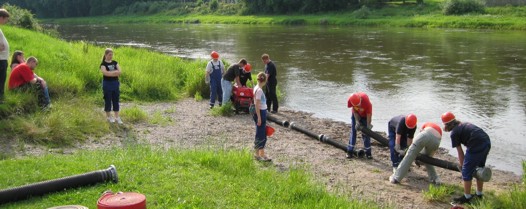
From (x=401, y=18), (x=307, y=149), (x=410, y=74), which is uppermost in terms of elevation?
(x=401, y=18)

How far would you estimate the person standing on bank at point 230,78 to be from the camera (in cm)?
1391

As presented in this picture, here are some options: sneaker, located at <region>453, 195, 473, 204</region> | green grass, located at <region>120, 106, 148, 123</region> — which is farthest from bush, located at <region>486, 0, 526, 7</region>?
sneaker, located at <region>453, 195, 473, 204</region>

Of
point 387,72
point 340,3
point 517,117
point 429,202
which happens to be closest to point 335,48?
point 387,72

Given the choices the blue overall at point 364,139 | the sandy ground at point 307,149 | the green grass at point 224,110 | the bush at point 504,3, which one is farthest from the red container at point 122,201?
the bush at point 504,3

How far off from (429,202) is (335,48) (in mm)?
25326

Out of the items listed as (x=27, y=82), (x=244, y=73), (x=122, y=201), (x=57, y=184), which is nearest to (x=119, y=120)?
(x=27, y=82)

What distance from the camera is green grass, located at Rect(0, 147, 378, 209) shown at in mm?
6527

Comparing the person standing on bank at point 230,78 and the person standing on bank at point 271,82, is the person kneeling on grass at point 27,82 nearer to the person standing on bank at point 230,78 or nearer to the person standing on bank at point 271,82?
the person standing on bank at point 230,78

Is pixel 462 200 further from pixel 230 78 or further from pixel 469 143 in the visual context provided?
pixel 230 78

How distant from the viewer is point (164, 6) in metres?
87.0

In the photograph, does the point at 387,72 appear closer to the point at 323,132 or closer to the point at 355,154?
the point at 323,132

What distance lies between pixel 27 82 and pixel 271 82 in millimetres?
6073

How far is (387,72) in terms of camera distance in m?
23.2

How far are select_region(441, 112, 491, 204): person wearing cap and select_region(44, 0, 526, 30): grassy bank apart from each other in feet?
121
